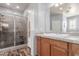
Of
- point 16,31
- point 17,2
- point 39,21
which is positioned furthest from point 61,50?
point 17,2

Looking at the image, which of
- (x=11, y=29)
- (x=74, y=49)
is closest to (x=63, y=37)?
(x=74, y=49)

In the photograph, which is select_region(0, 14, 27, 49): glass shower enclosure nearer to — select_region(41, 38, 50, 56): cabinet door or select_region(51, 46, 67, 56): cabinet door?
select_region(41, 38, 50, 56): cabinet door

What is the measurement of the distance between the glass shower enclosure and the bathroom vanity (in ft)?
0.90

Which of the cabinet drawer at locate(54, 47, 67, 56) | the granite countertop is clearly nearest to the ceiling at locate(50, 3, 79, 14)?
the granite countertop

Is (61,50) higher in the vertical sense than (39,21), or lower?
lower

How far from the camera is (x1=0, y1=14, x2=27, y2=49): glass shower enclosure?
158 cm

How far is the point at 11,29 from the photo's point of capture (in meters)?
1.60

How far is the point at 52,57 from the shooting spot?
1.65 metres

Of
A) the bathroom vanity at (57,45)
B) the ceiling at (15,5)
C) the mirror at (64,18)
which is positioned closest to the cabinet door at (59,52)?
the bathroom vanity at (57,45)

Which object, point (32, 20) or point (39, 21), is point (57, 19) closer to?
point (39, 21)

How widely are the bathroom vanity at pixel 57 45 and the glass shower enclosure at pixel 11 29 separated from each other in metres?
0.27

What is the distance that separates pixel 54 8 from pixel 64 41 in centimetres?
52

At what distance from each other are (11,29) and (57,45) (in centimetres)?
73

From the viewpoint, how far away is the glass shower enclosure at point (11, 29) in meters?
1.58
